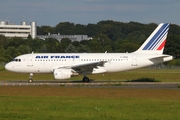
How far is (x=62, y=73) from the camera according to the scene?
5159 centimetres

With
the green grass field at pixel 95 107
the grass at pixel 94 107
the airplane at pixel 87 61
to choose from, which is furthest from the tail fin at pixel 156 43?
the grass at pixel 94 107

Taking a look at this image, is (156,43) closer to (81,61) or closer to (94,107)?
(81,61)

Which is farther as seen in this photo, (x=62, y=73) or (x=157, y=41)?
(x=157, y=41)

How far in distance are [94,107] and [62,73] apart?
24.3 metres

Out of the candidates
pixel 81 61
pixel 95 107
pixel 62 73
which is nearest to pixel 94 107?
pixel 95 107

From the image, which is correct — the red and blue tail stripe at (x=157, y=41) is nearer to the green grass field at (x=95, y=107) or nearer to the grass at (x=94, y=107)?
the green grass field at (x=95, y=107)

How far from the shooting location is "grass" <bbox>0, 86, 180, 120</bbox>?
24.1 m

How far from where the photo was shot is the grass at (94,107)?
948 inches

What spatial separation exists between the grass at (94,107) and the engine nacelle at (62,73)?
15.7m

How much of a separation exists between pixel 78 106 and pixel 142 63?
26.6 m

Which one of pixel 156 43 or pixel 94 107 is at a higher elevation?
pixel 156 43

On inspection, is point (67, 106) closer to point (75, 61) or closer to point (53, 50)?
point (75, 61)

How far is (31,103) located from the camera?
29438mm

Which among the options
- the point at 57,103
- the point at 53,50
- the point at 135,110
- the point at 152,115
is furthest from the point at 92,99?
the point at 53,50
